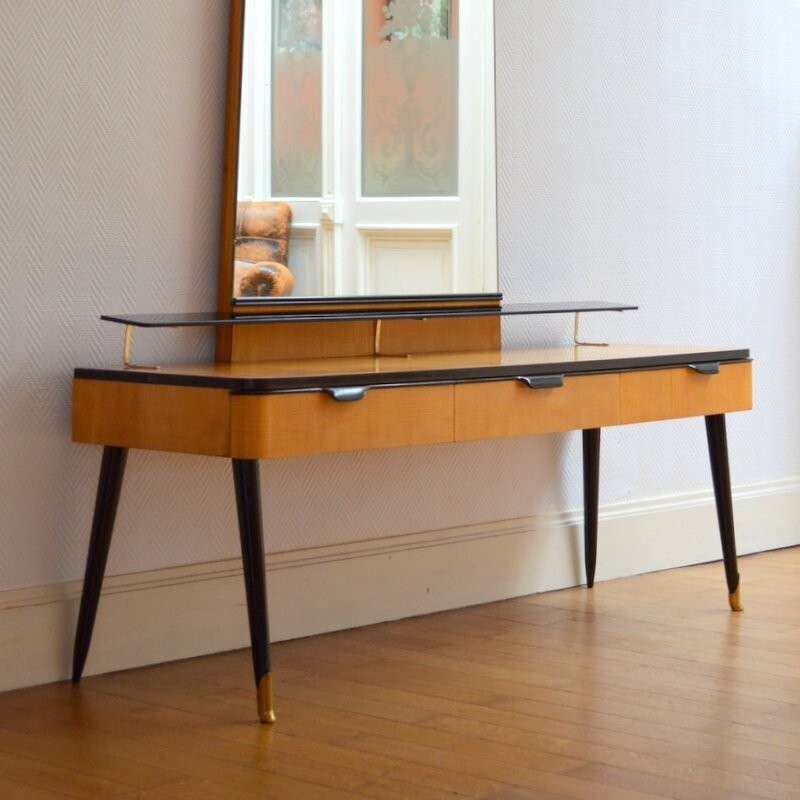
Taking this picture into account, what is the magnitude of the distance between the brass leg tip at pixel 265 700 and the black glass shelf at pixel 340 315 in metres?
0.73

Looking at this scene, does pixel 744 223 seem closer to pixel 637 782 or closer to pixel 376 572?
pixel 376 572

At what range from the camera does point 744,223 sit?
4.70 meters

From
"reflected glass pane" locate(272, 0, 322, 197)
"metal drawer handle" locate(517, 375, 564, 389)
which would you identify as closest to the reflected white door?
"reflected glass pane" locate(272, 0, 322, 197)

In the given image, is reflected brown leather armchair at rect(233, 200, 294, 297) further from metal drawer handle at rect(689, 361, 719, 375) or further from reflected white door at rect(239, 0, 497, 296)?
metal drawer handle at rect(689, 361, 719, 375)

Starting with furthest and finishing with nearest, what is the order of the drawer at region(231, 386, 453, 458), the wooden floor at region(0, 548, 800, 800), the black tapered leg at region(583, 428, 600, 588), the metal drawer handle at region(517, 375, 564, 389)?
the black tapered leg at region(583, 428, 600, 588), the metal drawer handle at region(517, 375, 564, 389), the drawer at region(231, 386, 453, 458), the wooden floor at region(0, 548, 800, 800)

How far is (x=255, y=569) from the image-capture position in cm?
279

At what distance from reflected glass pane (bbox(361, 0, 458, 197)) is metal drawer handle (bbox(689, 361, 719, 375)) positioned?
0.75 metres

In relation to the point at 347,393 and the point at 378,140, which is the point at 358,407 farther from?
the point at 378,140

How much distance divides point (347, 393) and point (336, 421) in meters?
0.06

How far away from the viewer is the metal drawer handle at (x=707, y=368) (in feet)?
12.0

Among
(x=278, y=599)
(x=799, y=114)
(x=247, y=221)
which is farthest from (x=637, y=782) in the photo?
(x=799, y=114)

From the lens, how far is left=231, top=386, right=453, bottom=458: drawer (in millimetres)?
2713

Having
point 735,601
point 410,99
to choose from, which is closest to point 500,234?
point 410,99

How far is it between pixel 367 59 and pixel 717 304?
163 cm
